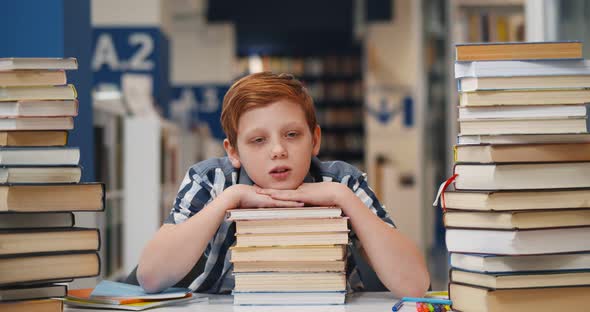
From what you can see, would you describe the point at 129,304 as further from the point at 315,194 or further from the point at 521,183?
the point at 521,183

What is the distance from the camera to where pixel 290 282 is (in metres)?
1.49

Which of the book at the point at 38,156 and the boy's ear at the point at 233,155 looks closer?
the book at the point at 38,156

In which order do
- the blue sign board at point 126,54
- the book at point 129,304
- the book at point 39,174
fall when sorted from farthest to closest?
1. the blue sign board at point 126,54
2. the book at point 129,304
3. the book at point 39,174

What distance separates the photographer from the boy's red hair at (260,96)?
1.68m

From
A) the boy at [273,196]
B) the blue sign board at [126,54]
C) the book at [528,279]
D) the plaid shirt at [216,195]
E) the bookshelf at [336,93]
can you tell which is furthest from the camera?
the bookshelf at [336,93]

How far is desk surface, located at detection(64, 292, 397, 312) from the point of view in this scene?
4.83ft

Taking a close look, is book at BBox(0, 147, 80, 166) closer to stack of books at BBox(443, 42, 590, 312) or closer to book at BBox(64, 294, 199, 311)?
book at BBox(64, 294, 199, 311)

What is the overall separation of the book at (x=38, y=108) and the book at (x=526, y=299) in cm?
76

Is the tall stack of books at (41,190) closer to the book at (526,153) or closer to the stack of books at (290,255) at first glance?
the stack of books at (290,255)

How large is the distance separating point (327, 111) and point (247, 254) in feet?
47.4

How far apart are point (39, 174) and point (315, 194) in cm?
52

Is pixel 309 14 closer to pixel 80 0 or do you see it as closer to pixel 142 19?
pixel 142 19

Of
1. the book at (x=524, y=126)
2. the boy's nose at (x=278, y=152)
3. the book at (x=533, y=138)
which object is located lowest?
the boy's nose at (x=278, y=152)

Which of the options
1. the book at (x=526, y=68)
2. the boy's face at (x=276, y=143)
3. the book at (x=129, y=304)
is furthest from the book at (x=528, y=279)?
the book at (x=129, y=304)
